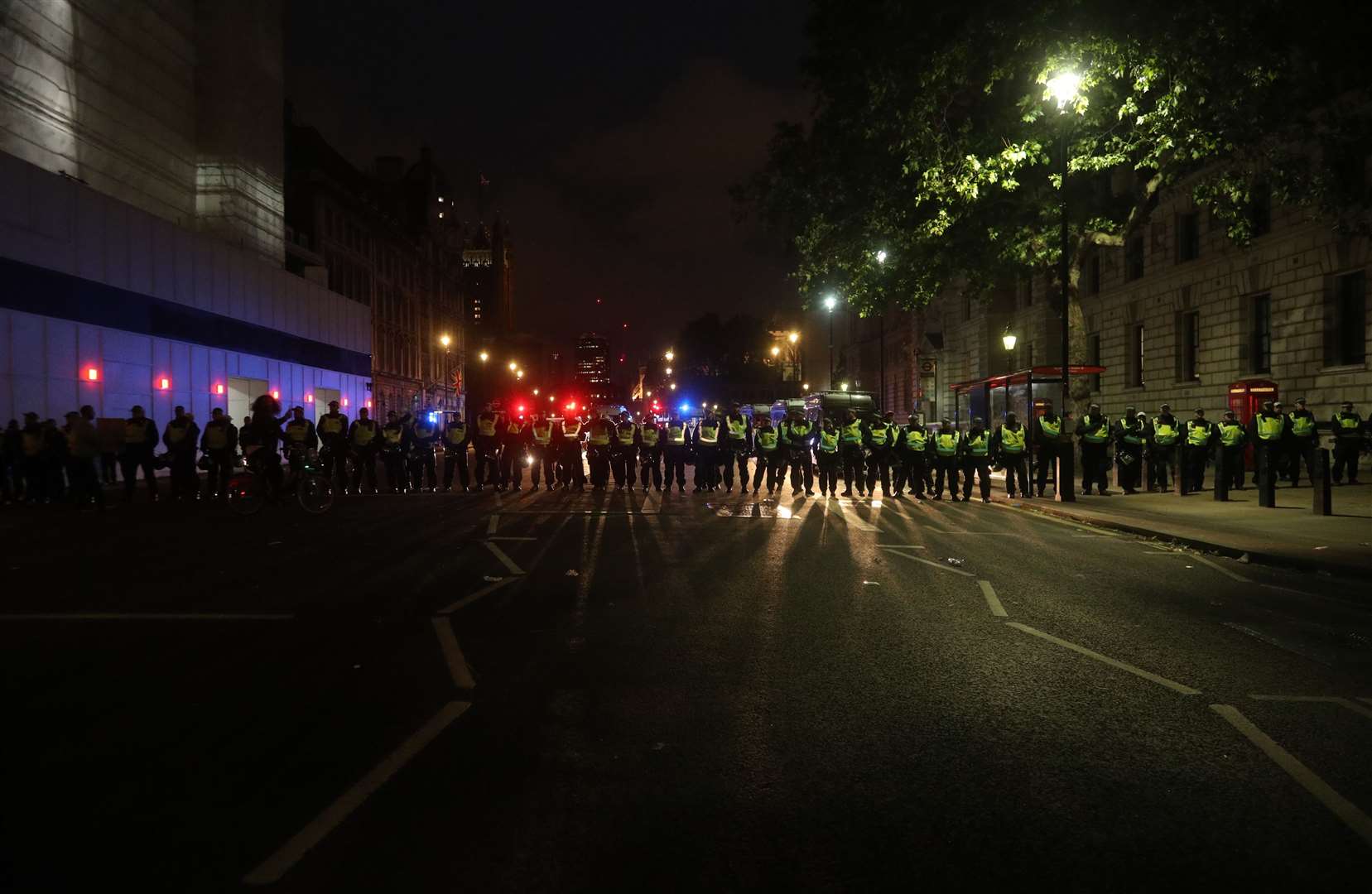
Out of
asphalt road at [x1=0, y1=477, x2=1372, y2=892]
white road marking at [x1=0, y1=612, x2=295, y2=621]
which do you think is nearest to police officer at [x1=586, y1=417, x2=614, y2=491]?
asphalt road at [x1=0, y1=477, x2=1372, y2=892]

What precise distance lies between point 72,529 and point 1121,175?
3838 centimetres

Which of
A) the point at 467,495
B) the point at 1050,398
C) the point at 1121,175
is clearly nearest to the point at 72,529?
the point at 467,495

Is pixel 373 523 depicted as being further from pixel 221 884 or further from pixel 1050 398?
pixel 1050 398

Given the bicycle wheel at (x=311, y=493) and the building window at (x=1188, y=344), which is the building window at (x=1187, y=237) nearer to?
the building window at (x=1188, y=344)

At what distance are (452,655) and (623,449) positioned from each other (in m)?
16.3

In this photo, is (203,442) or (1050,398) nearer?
(203,442)

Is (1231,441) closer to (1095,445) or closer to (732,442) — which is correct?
(1095,445)

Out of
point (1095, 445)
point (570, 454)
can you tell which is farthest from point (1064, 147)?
point (570, 454)

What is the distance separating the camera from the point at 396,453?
22.2 m

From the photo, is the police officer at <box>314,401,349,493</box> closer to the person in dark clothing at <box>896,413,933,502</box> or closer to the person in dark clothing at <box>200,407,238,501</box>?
the person in dark clothing at <box>200,407,238,501</box>

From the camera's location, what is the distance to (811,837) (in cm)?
377

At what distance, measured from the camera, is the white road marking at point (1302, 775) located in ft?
12.8

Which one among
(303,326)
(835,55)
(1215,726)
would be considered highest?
(835,55)

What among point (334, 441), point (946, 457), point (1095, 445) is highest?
point (334, 441)
